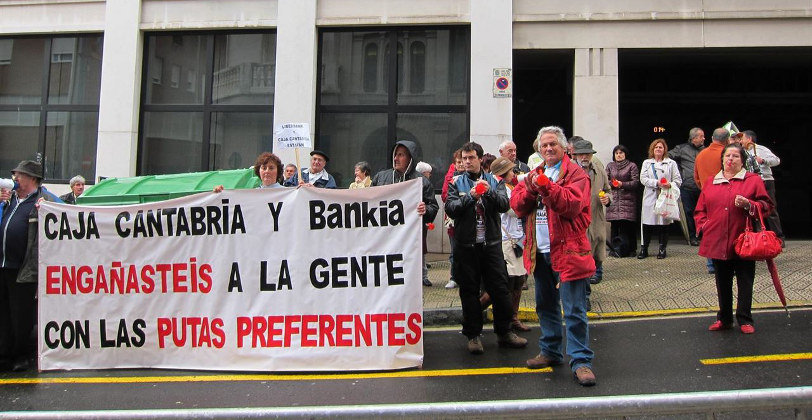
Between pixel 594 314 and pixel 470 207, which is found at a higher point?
pixel 470 207

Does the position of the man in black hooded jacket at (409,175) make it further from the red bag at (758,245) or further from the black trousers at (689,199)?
the black trousers at (689,199)

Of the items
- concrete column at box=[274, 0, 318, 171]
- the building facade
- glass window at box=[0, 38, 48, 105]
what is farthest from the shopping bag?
glass window at box=[0, 38, 48, 105]

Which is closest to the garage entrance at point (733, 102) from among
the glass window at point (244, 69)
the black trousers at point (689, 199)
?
the black trousers at point (689, 199)

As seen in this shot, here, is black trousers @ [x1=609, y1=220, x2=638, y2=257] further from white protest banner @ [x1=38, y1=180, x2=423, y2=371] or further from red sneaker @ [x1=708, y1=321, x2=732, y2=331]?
white protest banner @ [x1=38, y1=180, x2=423, y2=371]

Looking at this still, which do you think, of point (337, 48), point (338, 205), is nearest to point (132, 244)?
point (338, 205)

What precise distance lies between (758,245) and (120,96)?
11122 millimetres

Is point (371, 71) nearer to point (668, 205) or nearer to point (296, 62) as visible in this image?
point (296, 62)

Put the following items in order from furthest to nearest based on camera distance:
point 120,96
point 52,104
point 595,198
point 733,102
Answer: point 733,102
point 52,104
point 120,96
point 595,198

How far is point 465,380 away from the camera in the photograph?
4.77m

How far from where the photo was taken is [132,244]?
5488 millimetres

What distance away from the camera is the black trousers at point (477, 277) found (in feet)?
17.9

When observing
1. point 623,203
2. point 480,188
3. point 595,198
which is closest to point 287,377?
point 480,188

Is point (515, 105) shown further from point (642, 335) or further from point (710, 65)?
point (642, 335)

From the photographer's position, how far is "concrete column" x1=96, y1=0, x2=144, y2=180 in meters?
11.9
